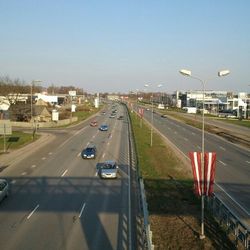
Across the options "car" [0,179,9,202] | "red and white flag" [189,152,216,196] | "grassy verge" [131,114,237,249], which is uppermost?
"red and white flag" [189,152,216,196]

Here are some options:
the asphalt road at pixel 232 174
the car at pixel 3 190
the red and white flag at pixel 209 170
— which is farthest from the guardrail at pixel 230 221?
the car at pixel 3 190

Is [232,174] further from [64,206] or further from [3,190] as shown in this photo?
[3,190]

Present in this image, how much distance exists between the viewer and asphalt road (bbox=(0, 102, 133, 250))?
Result: 19.6 metres

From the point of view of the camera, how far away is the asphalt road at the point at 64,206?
64.4 ft

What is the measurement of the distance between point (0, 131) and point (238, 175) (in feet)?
93.6

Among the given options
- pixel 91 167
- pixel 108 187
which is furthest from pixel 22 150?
pixel 108 187

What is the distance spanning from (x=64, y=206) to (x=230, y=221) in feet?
32.2

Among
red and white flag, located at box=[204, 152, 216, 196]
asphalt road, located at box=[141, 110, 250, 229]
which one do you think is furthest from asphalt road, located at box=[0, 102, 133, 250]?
asphalt road, located at box=[141, 110, 250, 229]

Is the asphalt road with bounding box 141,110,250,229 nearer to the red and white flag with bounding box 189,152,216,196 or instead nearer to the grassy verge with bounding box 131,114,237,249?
the grassy verge with bounding box 131,114,237,249

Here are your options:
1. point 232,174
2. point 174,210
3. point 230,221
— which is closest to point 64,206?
point 174,210

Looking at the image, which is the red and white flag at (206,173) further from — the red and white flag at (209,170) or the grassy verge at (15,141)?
the grassy verge at (15,141)

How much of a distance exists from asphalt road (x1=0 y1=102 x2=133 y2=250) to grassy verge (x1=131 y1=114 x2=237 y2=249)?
4.88 feet

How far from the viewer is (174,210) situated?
24547 millimetres

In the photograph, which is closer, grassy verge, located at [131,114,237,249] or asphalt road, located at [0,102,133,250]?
grassy verge, located at [131,114,237,249]
